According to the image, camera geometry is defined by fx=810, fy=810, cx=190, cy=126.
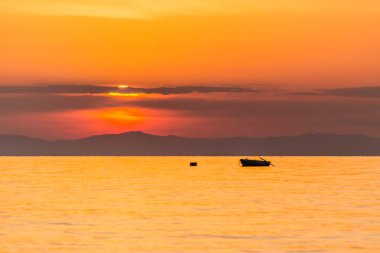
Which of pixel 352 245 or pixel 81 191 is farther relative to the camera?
pixel 81 191

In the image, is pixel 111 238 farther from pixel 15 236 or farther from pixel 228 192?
pixel 228 192

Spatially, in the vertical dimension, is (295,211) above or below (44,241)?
above

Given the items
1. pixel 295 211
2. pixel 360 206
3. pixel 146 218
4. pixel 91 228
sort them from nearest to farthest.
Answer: pixel 91 228 < pixel 146 218 < pixel 295 211 < pixel 360 206

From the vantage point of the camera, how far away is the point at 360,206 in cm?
9488

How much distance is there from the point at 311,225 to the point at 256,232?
7.55m

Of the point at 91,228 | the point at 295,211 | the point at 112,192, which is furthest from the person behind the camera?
the point at 112,192

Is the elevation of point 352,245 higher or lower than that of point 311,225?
lower

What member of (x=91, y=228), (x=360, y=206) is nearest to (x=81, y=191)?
(x=360, y=206)

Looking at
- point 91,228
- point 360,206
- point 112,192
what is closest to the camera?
point 91,228

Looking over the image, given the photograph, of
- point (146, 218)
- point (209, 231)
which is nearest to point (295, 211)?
point (146, 218)

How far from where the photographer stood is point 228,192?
12219 centimetres

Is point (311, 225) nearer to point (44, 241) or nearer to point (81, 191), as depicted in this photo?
point (44, 241)

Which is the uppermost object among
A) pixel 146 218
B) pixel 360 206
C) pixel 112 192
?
pixel 112 192

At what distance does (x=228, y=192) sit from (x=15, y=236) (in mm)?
61576
